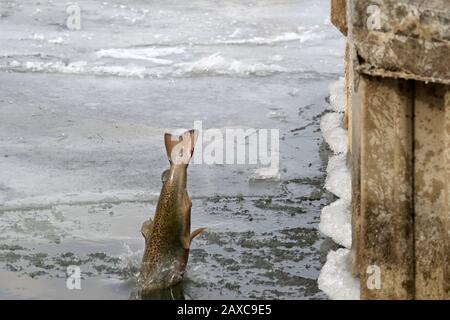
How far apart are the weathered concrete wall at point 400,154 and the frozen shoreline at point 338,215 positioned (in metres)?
0.61

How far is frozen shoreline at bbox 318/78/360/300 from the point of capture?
6.62m

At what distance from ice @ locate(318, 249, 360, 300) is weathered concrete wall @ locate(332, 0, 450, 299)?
501 millimetres

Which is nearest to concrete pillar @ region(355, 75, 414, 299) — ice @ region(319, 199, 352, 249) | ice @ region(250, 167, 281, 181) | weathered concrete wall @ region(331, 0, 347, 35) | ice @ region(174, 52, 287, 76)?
ice @ region(319, 199, 352, 249)

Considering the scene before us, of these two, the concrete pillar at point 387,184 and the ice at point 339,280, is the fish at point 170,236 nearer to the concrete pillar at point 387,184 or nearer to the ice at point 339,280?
the ice at point 339,280

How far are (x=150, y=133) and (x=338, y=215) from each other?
2.47 metres

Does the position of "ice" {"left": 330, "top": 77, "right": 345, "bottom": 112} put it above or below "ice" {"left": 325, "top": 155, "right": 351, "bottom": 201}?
above

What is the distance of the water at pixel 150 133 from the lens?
702 centimetres

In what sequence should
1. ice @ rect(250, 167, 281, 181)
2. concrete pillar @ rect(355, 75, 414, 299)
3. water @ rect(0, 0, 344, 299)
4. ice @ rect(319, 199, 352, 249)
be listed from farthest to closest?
ice @ rect(250, 167, 281, 181) → ice @ rect(319, 199, 352, 249) → water @ rect(0, 0, 344, 299) → concrete pillar @ rect(355, 75, 414, 299)

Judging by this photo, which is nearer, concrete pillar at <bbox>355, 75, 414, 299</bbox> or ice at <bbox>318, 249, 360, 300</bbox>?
concrete pillar at <bbox>355, 75, 414, 299</bbox>

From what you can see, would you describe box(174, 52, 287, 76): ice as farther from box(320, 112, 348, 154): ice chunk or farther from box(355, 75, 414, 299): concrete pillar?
box(355, 75, 414, 299): concrete pillar

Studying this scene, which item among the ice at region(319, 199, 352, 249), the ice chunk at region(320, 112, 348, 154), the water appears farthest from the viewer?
the ice chunk at region(320, 112, 348, 154)

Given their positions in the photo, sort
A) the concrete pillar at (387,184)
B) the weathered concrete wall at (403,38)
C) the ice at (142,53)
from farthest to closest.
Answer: the ice at (142,53) → the concrete pillar at (387,184) → the weathered concrete wall at (403,38)

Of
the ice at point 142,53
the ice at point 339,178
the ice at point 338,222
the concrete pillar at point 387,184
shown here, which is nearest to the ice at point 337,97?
the ice at point 339,178
